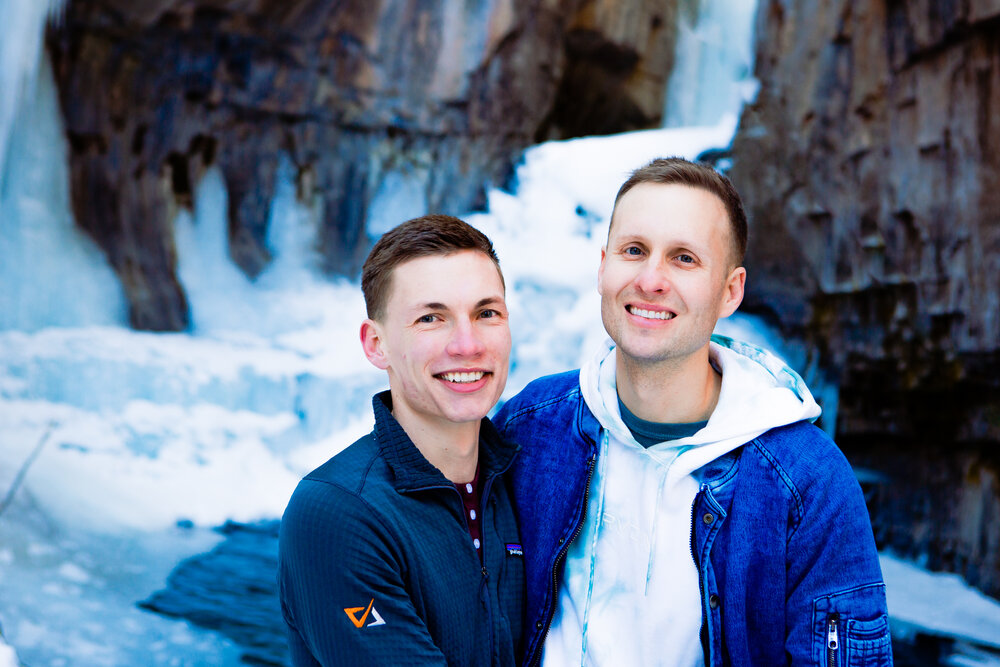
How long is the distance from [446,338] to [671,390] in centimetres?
56

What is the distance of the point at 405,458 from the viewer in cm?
176

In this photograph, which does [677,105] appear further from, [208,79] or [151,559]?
[151,559]

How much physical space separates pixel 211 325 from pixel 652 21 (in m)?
6.94

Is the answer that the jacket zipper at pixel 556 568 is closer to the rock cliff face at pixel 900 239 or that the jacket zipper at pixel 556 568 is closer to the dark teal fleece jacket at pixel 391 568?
the dark teal fleece jacket at pixel 391 568

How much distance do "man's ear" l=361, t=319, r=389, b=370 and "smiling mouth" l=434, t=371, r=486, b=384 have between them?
171 mm

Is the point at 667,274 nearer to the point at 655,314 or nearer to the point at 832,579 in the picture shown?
the point at 655,314

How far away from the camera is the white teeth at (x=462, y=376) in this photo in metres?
1.80

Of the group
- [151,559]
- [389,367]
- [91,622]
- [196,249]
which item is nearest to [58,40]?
[196,249]

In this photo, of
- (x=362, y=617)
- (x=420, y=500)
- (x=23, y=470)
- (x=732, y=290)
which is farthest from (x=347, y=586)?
(x=23, y=470)

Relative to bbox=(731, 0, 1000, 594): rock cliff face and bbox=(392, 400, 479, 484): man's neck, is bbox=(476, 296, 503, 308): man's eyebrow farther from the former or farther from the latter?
bbox=(731, 0, 1000, 594): rock cliff face

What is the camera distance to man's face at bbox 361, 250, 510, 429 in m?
1.80

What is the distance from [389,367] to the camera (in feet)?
6.26

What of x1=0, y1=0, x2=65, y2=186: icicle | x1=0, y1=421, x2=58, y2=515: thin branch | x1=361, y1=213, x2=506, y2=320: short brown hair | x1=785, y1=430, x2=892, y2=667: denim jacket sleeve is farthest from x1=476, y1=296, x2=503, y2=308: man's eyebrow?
x1=0, y1=0, x2=65, y2=186: icicle

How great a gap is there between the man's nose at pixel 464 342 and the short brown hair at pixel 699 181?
448 millimetres
